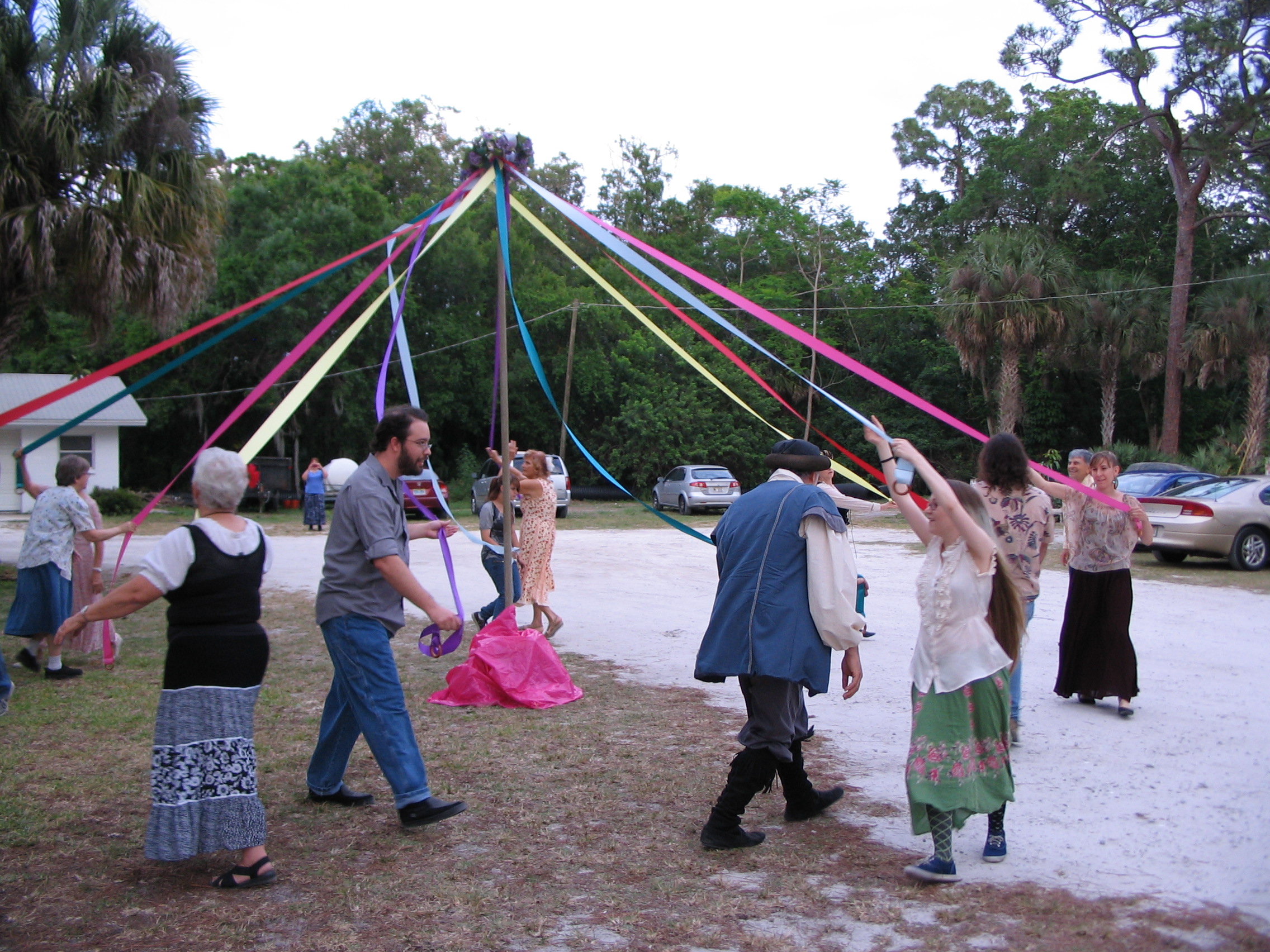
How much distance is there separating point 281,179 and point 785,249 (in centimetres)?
2059

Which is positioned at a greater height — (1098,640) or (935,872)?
(1098,640)

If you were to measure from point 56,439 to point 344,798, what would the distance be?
27.9 metres

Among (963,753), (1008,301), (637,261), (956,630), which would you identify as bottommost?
(963,753)

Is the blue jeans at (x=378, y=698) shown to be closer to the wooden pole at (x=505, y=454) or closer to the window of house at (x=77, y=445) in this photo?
the wooden pole at (x=505, y=454)

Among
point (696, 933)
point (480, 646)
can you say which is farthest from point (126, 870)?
point (480, 646)

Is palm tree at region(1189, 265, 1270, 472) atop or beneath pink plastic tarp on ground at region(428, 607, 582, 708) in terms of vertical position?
atop

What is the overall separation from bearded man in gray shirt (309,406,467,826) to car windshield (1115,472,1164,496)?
1403cm

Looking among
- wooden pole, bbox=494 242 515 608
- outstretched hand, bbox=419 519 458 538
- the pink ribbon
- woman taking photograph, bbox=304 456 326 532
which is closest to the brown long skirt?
the pink ribbon

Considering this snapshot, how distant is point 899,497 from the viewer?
13.0 ft

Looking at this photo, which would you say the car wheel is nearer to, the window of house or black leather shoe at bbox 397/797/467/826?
black leather shoe at bbox 397/797/467/826

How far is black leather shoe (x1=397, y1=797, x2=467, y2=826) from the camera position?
420cm

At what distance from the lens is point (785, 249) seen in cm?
4156


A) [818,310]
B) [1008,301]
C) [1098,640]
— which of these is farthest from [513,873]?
[818,310]

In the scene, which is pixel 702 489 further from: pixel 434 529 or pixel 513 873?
pixel 513 873
